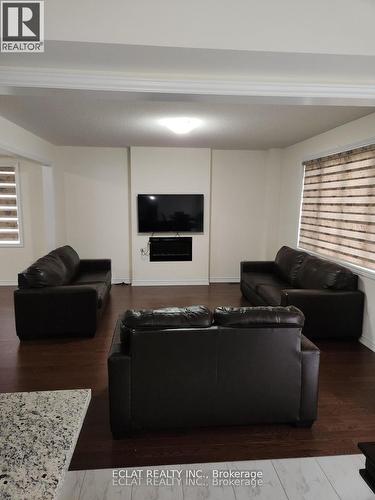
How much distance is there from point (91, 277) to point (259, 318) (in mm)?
3489

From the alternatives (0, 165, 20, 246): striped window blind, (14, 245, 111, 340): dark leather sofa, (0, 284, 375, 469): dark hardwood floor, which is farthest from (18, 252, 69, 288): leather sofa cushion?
(0, 165, 20, 246): striped window blind

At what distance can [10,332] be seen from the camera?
162 inches

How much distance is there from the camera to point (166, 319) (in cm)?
224

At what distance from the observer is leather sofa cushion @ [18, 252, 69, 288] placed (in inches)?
152

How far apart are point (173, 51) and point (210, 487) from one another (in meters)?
2.57

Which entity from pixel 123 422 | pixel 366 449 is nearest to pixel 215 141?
pixel 123 422

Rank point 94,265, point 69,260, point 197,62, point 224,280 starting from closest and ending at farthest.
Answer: point 197,62 < point 69,260 < point 94,265 < point 224,280

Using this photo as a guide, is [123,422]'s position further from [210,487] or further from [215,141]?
[215,141]

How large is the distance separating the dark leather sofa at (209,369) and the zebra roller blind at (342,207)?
212cm

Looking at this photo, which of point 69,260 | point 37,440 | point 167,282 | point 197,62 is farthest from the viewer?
point 167,282

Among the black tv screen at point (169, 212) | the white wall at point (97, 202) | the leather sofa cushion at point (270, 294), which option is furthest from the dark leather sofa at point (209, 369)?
the white wall at point (97, 202)

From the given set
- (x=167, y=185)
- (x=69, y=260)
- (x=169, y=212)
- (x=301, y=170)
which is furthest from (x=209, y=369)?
(x=167, y=185)

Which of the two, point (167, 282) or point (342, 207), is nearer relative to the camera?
point (342, 207)

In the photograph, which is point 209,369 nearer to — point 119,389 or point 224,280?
point 119,389
